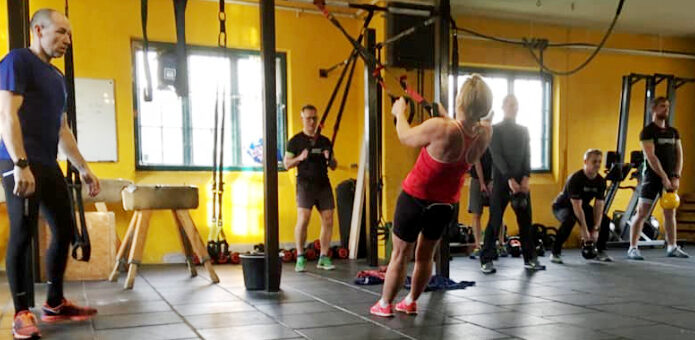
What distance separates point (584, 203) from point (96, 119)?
4981mm

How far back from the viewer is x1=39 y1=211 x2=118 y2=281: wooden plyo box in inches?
193

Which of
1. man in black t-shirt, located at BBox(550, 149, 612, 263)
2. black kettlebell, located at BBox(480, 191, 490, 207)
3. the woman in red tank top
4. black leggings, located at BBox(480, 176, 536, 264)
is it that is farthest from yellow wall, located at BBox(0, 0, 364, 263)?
the woman in red tank top

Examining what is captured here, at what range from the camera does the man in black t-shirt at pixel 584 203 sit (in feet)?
19.2

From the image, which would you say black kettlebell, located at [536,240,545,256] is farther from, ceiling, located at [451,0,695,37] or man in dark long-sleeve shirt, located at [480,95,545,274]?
ceiling, located at [451,0,695,37]

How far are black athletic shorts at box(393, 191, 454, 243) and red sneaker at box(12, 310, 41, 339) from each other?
1827mm

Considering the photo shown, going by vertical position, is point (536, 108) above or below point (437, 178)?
above

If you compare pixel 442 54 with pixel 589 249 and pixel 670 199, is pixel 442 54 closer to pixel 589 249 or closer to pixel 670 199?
pixel 589 249

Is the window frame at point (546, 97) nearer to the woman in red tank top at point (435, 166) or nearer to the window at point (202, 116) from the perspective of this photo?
the window at point (202, 116)

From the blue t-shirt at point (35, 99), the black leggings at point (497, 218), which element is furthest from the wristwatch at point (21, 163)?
the black leggings at point (497, 218)

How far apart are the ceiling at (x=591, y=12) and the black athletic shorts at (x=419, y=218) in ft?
14.5

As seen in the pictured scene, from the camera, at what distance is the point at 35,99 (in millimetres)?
2846

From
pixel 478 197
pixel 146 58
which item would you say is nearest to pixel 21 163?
pixel 146 58

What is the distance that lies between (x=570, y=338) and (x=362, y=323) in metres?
1.02

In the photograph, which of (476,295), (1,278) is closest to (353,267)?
(476,295)
